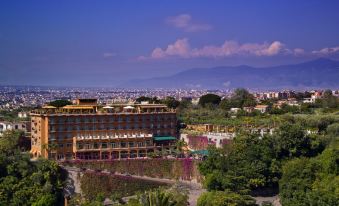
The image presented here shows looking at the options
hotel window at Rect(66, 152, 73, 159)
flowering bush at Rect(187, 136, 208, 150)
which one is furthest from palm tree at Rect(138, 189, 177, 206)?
flowering bush at Rect(187, 136, 208, 150)

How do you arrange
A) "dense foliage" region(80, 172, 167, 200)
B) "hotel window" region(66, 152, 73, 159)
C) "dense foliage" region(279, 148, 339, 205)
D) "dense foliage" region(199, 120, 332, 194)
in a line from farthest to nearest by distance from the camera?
"hotel window" region(66, 152, 73, 159), "dense foliage" region(80, 172, 167, 200), "dense foliage" region(199, 120, 332, 194), "dense foliage" region(279, 148, 339, 205)

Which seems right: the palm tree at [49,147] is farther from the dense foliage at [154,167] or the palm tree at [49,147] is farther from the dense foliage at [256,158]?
the dense foliage at [256,158]

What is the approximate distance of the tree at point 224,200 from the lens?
3347 cm

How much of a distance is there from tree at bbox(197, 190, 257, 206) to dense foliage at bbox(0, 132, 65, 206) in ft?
34.4

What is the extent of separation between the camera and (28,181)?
3941cm

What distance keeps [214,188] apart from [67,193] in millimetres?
11111

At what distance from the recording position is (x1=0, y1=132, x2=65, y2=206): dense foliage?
123 ft

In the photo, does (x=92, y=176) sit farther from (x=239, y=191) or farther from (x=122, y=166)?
(x=239, y=191)

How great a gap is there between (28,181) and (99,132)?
1285cm

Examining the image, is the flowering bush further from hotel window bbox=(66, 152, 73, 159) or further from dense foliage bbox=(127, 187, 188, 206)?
dense foliage bbox=(127, 187, 188, 206)

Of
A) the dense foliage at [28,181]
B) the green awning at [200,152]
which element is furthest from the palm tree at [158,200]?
the green awning at [200,152]

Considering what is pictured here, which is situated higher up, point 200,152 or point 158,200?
point 200,152

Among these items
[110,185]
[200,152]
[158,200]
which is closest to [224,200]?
[158,200]

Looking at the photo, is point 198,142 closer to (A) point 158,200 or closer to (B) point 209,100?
(A) point 158,200
